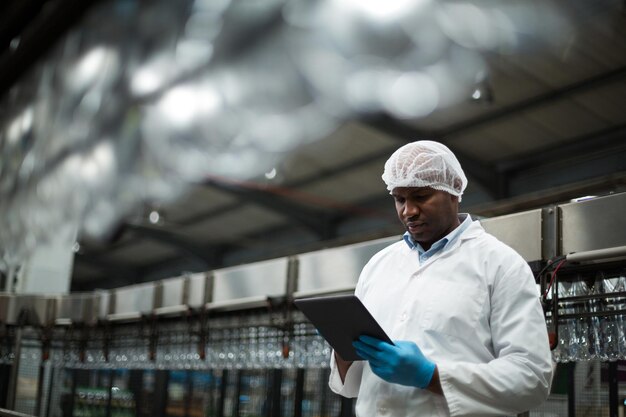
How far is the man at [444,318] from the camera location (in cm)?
144

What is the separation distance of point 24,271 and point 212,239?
1.72m

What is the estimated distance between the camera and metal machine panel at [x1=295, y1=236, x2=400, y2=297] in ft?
10.6

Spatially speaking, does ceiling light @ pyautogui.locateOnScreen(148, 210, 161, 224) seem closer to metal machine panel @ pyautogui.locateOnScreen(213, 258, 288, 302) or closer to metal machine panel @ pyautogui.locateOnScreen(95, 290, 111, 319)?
metal machine panel @ pyautogui.locateOnScreen(95, 290, 111, 319)

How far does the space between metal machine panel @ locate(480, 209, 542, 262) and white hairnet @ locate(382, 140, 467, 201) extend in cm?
Answer: 87

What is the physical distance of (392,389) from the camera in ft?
5.10

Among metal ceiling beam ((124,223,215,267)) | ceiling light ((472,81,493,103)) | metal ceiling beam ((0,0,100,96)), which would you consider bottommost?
Answer: metal ceiling beam ((124,223,215,267))

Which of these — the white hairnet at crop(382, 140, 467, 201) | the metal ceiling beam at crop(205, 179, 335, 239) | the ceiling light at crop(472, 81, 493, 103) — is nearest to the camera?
the white hairnet at crop(382, 140, 467, 201)

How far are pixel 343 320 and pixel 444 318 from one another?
201 mm

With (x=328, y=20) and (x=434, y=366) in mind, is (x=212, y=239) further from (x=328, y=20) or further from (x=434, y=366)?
(x=434, y=366)

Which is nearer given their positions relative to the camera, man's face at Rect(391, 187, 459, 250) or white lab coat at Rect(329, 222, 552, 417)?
white lab coat at Rect(329, 222, 552, 417)

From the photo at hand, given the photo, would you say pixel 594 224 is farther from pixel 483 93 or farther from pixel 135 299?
pixel 135 299

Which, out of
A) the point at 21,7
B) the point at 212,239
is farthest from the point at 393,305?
the point at 21,7

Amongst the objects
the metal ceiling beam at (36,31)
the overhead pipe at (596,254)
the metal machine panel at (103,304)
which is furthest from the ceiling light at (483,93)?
the metal ceiling beam at (36,31)

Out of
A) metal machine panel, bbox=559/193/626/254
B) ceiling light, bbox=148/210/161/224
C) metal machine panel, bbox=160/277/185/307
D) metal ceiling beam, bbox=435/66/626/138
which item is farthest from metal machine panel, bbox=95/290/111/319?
metal machine panel, bbox=559/193/626/254
